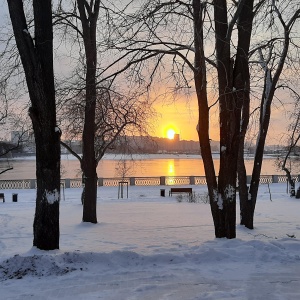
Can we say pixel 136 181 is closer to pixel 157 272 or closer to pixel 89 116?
pixel 89 116

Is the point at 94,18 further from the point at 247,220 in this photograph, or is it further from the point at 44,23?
the point at 247,220

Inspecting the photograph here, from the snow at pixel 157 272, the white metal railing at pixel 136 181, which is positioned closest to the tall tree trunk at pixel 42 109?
the snow at pixel 157 272

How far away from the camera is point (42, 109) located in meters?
6.26

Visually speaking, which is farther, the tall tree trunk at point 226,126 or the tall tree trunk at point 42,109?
the tall tree trunk at point 226,126

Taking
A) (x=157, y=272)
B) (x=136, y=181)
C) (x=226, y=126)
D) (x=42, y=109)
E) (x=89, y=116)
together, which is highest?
(x=89, y=116)

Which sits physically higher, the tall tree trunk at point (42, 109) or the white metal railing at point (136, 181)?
the tall tree trunk at point (42, 109)

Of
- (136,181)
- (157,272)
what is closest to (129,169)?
(136,181)

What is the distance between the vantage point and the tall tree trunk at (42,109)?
20.5 feet

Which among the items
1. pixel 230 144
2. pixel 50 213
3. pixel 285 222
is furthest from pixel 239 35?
pixel 285 222

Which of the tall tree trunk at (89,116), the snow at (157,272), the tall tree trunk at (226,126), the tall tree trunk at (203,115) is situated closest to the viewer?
the snow at (157,272)

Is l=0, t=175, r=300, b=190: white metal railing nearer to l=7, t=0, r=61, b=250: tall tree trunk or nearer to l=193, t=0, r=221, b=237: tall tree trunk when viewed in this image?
l=193, t=0, r=221, b=237: tall tree trunk

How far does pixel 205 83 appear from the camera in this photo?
8039 mm

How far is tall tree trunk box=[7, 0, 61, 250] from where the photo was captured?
20.5 feet

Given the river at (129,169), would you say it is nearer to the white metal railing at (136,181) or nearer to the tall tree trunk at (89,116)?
the white metal railing at (136,181)
